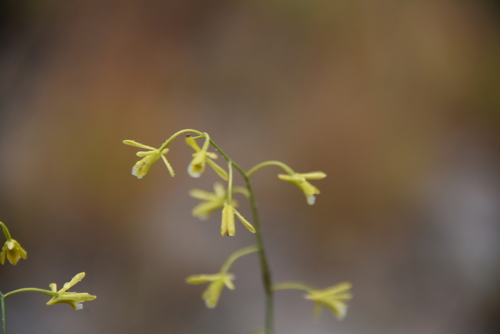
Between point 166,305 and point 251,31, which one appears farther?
point 251,31

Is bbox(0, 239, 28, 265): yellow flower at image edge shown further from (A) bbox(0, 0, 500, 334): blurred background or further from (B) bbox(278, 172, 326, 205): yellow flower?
(A) bbox(0, 0, 500, 334): blurred background

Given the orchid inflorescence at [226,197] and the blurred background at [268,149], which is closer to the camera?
the orchid inflorescence at [226,197]

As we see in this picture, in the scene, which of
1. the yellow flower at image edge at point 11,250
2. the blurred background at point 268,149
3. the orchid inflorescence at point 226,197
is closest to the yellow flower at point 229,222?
the orchid inflorescence at point 226,197

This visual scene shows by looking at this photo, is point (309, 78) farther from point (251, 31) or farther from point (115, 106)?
point (115, 106)

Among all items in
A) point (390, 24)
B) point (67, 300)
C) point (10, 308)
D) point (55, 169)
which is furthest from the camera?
point (390, 24)

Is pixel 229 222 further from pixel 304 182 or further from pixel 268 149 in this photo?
pixel 268 149

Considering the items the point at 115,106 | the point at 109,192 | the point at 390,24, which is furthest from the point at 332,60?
the point at 109,192

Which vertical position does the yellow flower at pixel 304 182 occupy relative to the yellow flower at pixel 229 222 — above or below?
above

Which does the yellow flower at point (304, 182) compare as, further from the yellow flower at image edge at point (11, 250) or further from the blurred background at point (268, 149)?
the blurred background at point (268, 149)

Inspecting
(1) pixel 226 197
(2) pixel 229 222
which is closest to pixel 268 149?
(1) pixel 226 197
